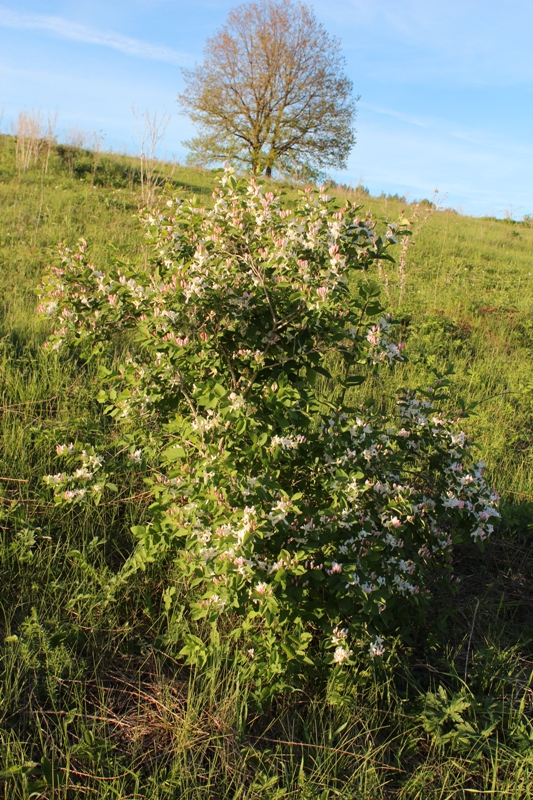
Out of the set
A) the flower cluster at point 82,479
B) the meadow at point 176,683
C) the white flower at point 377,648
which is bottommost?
the meadow at point 176,683

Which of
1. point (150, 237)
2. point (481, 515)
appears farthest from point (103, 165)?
point (481, 515)

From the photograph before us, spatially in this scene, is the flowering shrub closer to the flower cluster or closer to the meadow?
the flower cluster

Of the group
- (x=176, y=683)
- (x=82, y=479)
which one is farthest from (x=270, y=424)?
(x=176, y=683)

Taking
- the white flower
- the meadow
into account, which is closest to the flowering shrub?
the white flower

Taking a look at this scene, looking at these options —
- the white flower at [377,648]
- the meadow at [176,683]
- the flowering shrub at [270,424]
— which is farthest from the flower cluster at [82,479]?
the white flower at [377,648]

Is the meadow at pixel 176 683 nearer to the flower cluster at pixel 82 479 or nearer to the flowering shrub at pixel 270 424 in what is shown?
Answer: the flowering shrub at pixel 270 424

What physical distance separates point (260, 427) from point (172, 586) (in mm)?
1065

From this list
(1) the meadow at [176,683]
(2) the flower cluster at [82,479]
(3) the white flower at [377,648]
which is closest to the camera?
(1) the meadow at [176,683]

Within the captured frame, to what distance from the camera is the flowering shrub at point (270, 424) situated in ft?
6.68

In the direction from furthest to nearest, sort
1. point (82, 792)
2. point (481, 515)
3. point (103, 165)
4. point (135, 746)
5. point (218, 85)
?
point (218, 85)
point (103, 165)
point (481, 515)
point (135, 746)
point (82, 792)

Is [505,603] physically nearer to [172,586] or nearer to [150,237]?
[172,586]

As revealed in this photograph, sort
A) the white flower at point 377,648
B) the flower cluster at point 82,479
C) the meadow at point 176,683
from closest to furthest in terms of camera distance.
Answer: the meadow at point 176,683, the white flower at point 377,648, the flower cluster at point 82,479

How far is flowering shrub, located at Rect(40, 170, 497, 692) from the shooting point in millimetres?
2037

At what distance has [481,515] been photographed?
7.94 feet
